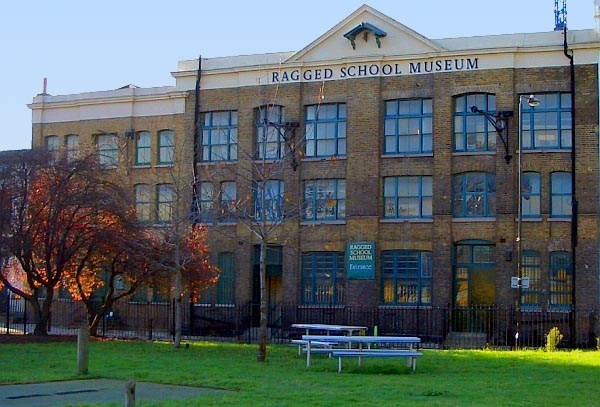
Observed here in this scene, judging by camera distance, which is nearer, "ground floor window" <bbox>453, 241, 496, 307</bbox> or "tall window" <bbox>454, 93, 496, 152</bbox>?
"ground floor window" <bbox>453, 241, 496, 307</bbox>

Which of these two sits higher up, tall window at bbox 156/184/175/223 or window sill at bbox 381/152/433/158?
window sill at bbox 381/152/433/158

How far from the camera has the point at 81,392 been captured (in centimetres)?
1820

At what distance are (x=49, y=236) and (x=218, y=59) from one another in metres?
14.7

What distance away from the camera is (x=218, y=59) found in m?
46.1

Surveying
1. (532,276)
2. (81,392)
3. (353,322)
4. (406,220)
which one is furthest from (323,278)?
(81,392)

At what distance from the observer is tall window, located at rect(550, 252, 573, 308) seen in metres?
39.6

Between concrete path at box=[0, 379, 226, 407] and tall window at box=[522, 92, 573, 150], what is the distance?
24.6 m

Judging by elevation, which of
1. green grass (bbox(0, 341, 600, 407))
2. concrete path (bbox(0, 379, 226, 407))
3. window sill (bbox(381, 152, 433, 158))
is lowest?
concrete path (bbox(0, 379, 226, 407))

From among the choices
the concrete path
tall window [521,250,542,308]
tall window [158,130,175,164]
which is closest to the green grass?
the concrete path

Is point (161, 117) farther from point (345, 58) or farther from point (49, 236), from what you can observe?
point (49, 236)

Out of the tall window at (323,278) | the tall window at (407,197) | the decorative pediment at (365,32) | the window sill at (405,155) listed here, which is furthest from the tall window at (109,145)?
the tall window at (407,197)

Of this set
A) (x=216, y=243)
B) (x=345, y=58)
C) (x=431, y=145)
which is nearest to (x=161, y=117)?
(x=216, y=243)

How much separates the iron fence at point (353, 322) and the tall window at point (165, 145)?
6731 mm

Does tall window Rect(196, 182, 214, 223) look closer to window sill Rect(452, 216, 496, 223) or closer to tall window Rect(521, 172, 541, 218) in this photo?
window sill Rect(452, 216, 496, 223)
